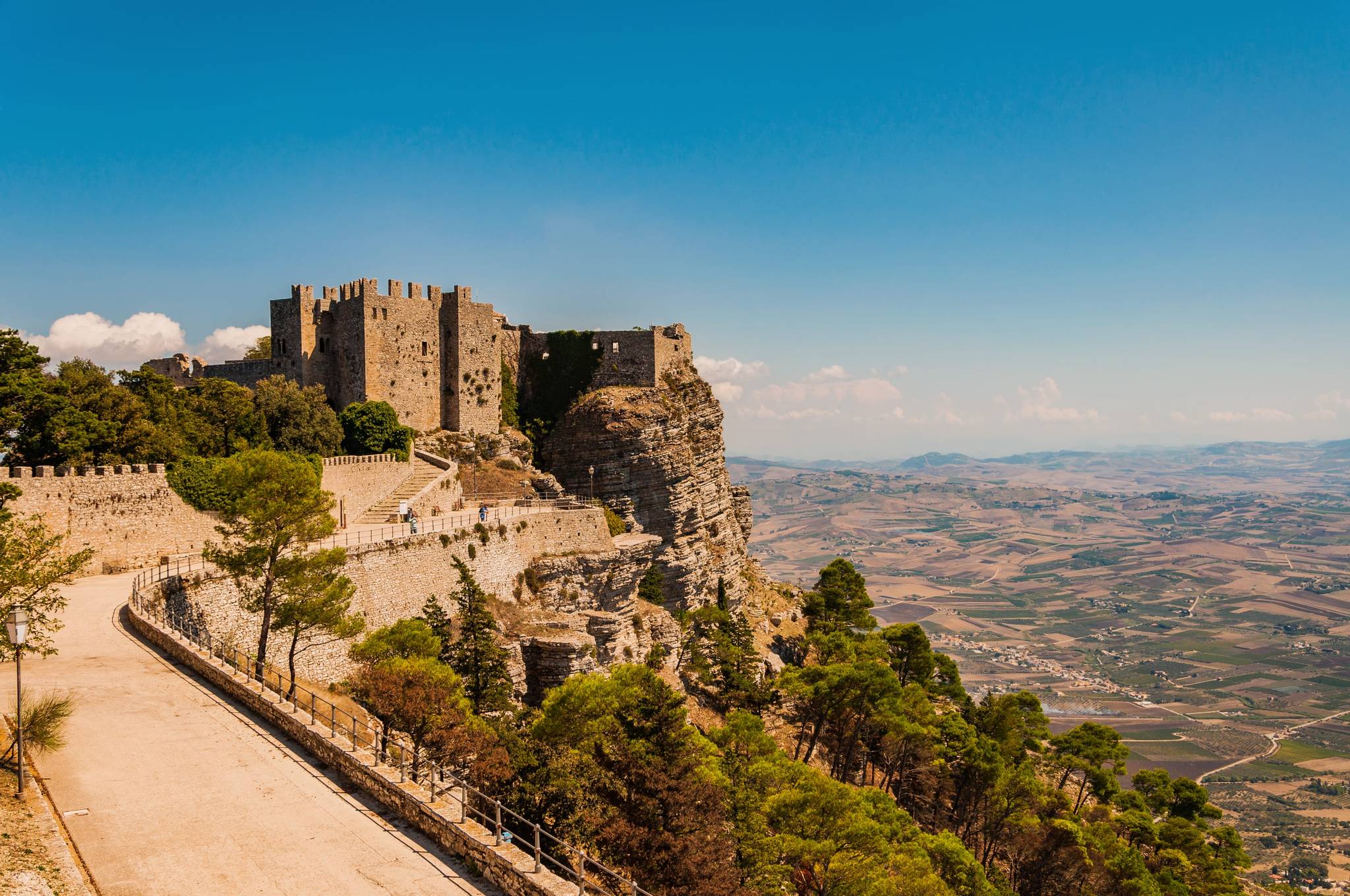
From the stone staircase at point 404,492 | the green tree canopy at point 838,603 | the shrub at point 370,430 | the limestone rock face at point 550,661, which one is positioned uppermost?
the shrub at point 370,430

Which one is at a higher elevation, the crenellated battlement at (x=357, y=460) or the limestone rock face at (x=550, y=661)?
the crenellated battlement at (x=357, y=460)

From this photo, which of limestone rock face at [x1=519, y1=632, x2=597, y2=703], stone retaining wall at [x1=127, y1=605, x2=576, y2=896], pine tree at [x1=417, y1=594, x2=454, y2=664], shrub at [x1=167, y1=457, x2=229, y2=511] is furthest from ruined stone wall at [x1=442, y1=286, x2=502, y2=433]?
stone retaining wall at [x1=127, y1=605, x2=576, y2=896]

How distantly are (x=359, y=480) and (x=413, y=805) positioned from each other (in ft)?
115

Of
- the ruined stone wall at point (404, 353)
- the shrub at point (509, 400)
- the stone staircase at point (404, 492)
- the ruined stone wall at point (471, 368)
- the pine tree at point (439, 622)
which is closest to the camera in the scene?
the pine tree at point (439, 622)

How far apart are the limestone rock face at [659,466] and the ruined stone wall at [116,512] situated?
2378 cm

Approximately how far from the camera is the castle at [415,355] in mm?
53406

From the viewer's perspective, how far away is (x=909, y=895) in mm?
26547

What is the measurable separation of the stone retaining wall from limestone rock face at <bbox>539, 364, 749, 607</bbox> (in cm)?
3365

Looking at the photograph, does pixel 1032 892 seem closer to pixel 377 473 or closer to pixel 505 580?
pixel 505 580

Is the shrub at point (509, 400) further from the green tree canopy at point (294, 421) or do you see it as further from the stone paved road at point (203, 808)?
the stone paved road at point (203, 808)

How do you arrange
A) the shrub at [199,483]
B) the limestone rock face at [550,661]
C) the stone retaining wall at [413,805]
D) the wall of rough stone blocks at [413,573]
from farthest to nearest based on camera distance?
the limestone rock face at [550,661], the shrub at [199,483], the wall of rough stone blocks at [413,573], the stone retaining wall at [413,805]

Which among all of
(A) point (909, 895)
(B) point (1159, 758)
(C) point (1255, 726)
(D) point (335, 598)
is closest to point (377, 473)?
(D) point (335, 598)

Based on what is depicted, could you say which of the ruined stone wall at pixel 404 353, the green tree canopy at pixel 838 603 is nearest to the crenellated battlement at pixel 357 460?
the ruined stone wall at pixel 404 353

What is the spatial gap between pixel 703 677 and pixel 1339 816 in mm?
132058
